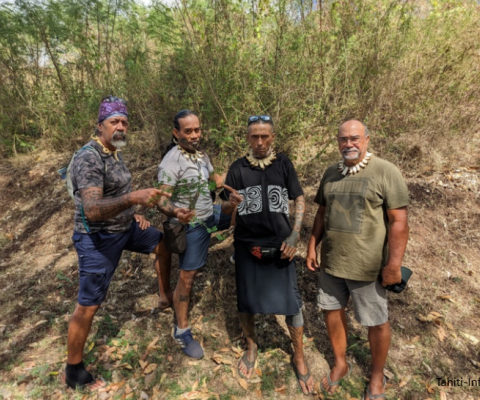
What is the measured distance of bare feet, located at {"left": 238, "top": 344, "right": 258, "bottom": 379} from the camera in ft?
8.70

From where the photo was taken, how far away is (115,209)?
1.93 meters

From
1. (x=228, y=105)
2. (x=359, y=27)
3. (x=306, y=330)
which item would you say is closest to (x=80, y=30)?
(x=228, y=105)

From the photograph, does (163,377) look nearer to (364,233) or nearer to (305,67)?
(364,233)

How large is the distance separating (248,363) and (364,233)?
1.74 meters

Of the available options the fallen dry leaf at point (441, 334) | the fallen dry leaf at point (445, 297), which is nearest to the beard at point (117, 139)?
the fallen dry leaf at point (441, 334)

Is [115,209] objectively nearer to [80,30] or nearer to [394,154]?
[394,154]

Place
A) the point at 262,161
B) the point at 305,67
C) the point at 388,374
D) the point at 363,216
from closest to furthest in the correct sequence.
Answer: the point at 363,216 → the point at 262,161 → the point at 388,374 → the point at 305,67

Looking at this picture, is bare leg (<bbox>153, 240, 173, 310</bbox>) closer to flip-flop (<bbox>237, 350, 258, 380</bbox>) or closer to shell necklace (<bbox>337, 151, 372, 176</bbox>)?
flip-flop (<bbox>237, 350, 258, 380</bbox>)

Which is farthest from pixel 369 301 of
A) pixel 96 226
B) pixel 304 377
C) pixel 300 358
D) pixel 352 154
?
pixel 96 226

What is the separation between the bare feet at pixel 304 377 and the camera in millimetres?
2504

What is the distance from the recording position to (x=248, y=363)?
2.69m

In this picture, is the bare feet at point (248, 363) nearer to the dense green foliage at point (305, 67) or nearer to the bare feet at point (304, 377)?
the bare feet at point (304, 377)

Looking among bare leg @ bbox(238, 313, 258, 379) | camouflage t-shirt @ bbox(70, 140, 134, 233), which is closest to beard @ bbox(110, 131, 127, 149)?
camouflage t-shirt @ bbox(70, 140, 134, 233)

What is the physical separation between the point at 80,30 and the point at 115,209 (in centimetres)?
582
